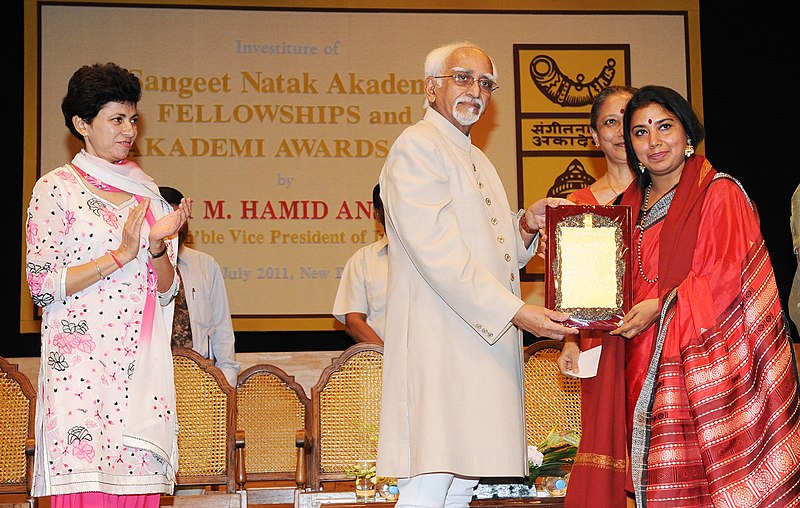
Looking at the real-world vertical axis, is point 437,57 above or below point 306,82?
below

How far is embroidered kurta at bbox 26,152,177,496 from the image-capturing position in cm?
269

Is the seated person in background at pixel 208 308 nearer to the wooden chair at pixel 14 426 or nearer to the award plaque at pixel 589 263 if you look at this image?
the wooden chair at pixel 14 426

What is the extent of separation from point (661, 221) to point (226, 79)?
410 cm

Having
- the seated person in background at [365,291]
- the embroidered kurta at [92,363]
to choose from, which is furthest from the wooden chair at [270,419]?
the embroidered kurta at [92,363]

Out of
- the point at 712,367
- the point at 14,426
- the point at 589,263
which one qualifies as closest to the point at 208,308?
the point at 14,426

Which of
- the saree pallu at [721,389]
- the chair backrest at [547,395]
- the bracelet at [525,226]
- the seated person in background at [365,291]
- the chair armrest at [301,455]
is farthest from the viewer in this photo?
the seated person in background at [365,291]

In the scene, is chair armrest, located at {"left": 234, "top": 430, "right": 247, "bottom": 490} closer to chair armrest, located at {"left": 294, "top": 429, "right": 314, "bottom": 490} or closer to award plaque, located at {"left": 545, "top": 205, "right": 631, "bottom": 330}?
chair armrest, located at {"left": 294, "top": 429, "right": 314, "bottom": 490}

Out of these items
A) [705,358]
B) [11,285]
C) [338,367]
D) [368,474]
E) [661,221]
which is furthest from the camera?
[11,285]

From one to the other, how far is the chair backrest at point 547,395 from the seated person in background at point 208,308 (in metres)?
1.78

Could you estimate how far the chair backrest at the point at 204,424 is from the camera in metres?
4.39

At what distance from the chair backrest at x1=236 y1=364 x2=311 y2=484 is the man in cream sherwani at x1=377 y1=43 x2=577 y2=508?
1.84 m

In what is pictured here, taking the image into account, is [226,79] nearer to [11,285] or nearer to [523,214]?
[11,285]

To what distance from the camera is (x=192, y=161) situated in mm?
6477

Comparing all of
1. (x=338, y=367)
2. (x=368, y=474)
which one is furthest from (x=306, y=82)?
(x=368, y=474)
